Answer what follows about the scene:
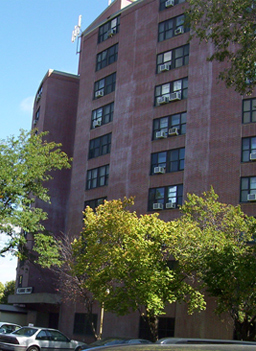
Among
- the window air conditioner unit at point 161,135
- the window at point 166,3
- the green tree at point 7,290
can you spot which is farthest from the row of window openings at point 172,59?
the green tree at point 7,290

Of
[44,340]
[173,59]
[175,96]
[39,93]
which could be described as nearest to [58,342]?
[44,340]

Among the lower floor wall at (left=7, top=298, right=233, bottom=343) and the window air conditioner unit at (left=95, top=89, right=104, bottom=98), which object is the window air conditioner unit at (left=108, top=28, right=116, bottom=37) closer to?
the window air conditioner unit at (left=95, top=89, right=104, bottom=98)

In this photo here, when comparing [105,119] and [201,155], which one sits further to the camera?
[105,119]

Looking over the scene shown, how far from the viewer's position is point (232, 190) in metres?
33.8

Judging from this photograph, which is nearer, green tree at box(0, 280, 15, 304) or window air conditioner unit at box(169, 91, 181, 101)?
window air conditioner unit at box(169, 91, 181, 101)

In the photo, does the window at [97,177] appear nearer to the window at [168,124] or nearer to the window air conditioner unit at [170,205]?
the window at [168,124]

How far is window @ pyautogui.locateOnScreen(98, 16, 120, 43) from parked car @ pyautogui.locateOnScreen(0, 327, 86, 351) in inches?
1165

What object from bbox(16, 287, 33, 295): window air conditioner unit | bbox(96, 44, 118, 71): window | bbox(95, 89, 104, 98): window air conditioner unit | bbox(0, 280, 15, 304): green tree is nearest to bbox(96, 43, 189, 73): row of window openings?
bbox(96, 44, 118, 71): window

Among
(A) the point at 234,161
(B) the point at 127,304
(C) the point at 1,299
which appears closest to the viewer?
(B) the point at 127,304

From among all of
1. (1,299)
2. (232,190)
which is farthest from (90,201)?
(1,299)

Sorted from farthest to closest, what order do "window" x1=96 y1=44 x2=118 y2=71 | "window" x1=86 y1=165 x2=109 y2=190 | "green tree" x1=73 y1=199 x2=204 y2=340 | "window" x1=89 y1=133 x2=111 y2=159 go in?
"window" x1=96 y1=44 x2=118 y2=71
"window" x1=89 y1=133 x2=111 y2=159
"window" x1=86 y1=165 x2=109 y2=190
"green tree" x1=73 y1=199 x2=204 y2=340

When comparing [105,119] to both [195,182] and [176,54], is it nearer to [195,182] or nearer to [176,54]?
[176,54]

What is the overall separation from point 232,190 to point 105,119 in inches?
636

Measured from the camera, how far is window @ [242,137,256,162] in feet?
111
